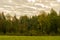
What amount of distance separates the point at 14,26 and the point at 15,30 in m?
3.29

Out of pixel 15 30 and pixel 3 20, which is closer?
pixel 15 30

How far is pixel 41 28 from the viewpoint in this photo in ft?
209

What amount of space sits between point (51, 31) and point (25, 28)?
9.24 m

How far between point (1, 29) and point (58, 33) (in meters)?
18.3

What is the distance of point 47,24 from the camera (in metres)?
64.1

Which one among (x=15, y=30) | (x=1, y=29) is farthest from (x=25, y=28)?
(x=1, y=29)

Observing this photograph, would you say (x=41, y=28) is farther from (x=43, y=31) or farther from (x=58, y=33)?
(x=58, y=33)

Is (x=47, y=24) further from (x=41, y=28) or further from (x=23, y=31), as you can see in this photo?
(x=23, y=31)

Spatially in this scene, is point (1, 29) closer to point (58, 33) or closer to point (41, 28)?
point (41, 28)

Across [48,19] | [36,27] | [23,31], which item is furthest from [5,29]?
[48,19]

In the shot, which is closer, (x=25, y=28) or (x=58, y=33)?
(x=58, y=33)

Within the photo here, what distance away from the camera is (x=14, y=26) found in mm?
66562

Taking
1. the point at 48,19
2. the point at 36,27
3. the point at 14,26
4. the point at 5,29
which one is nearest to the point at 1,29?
the point at 5,29

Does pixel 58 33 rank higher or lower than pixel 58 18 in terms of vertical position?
lower
